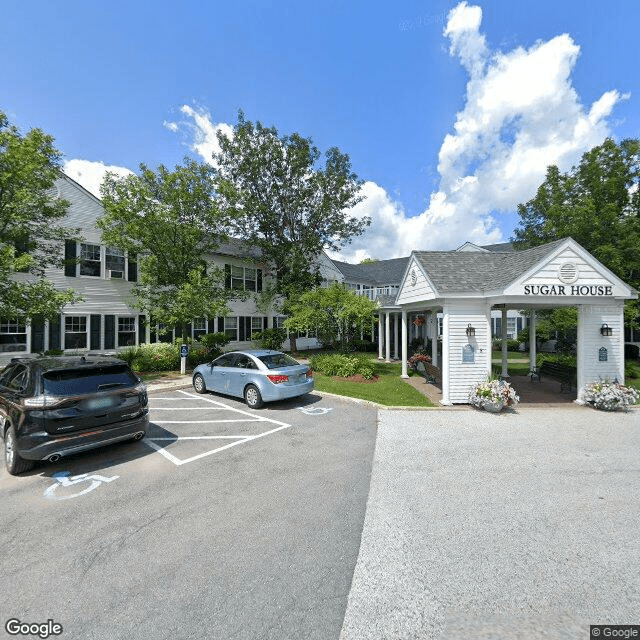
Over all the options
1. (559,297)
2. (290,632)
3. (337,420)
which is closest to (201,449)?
(337,420)

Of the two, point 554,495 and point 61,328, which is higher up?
point 61,328

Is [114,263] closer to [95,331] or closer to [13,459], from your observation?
[95,331]

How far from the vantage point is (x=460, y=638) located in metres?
2.54

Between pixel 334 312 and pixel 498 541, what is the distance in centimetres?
1246

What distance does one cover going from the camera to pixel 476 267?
11.7 metres

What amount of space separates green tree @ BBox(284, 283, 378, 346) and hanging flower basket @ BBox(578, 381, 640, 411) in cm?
820

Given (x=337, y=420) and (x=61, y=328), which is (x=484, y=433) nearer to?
(x=337, y=420)

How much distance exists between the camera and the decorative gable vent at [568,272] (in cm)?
966

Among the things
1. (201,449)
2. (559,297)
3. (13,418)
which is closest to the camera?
(13,418)

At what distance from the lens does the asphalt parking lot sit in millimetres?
2740

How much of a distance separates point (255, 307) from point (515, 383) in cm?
1682

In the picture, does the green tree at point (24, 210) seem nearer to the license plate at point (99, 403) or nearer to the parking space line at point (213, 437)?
the parking space line at point (213, 437)

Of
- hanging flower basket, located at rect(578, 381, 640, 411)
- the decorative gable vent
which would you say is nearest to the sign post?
the decorative gable vent

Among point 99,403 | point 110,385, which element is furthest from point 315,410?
point 99,403
